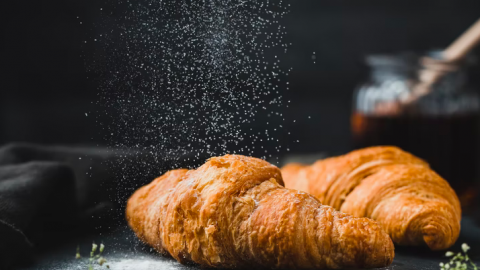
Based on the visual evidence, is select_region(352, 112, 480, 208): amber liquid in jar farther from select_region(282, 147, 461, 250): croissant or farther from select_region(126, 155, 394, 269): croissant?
select_region(126, 155, 394, 269): croissant

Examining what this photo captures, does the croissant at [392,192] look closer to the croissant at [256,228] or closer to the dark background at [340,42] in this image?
the croissant at [256,228]

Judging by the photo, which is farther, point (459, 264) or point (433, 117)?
point (433, 117)

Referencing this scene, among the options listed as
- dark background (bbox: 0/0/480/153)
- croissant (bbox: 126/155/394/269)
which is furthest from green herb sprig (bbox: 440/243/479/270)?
dark background (bbox: 0/0/480/153)

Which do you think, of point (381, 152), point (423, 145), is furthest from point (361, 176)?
point (423, 145)

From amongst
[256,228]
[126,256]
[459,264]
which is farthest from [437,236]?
[126,256]

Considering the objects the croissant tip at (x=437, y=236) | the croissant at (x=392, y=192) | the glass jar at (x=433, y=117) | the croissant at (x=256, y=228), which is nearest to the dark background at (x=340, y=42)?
the glass jar at (x=433, y=117)

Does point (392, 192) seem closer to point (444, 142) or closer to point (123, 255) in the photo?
point (444, 142)

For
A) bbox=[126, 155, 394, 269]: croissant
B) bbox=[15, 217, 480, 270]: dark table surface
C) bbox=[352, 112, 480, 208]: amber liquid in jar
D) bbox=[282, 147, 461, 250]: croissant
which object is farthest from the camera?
bbox=[352, 112, 480, 208]: amber liquid in jar
